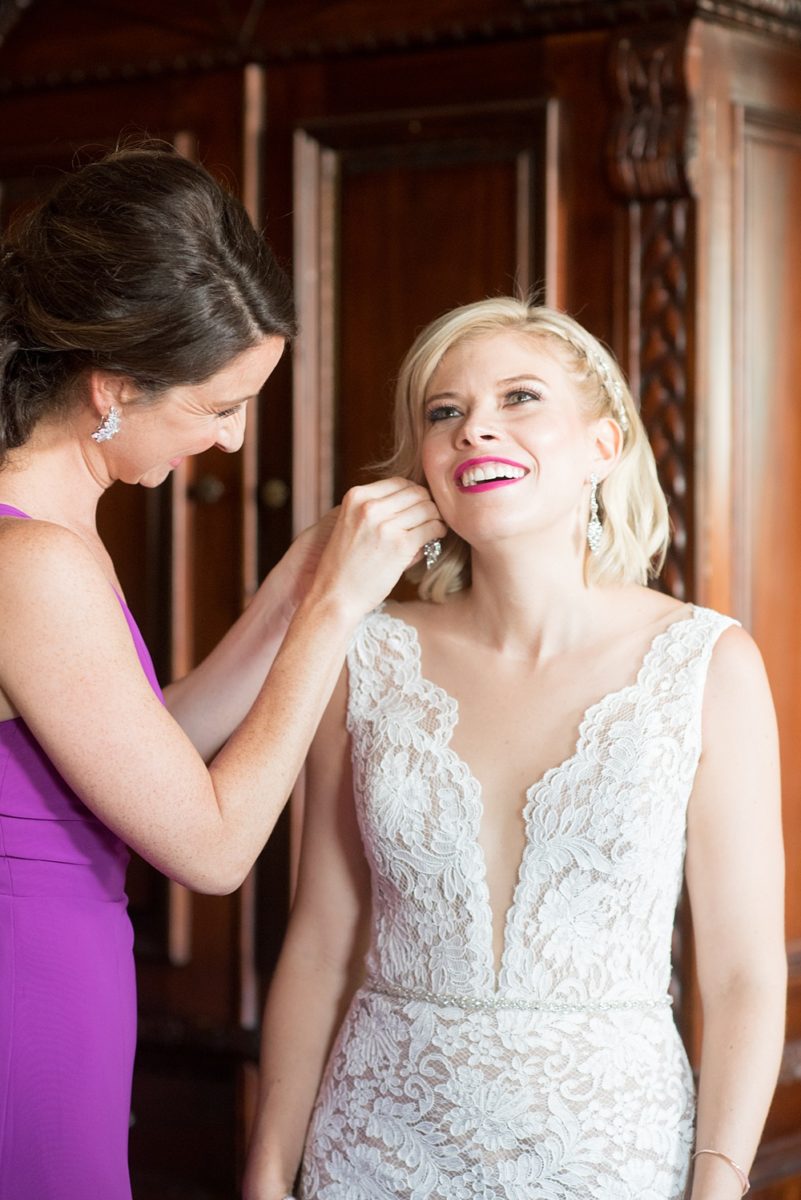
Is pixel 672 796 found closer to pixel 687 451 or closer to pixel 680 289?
pixel 687 451

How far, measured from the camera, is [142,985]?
8.42ft

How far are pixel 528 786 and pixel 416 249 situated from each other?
1.14 metres

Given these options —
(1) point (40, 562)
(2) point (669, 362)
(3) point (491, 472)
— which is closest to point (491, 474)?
(3) point (491, 472)

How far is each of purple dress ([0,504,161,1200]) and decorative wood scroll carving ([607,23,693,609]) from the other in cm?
109

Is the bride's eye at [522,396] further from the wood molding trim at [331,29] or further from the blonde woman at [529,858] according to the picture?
the wood molding trim at [331,29]

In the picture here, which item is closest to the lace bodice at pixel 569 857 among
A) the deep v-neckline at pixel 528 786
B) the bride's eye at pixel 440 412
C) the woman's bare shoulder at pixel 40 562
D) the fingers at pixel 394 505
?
the deep v-neckline at pixel 528 786

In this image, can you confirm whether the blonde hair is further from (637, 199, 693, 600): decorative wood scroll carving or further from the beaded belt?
the beaded belt

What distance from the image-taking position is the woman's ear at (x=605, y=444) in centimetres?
175

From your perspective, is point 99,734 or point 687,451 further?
point 687,451

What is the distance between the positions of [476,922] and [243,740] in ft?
1.22

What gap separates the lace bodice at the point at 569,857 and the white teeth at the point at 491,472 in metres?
0.25

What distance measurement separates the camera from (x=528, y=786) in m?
1.59

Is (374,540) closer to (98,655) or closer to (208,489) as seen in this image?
(98,655)

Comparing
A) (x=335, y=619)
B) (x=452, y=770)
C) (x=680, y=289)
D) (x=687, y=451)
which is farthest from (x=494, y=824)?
(x=680, y=289)
